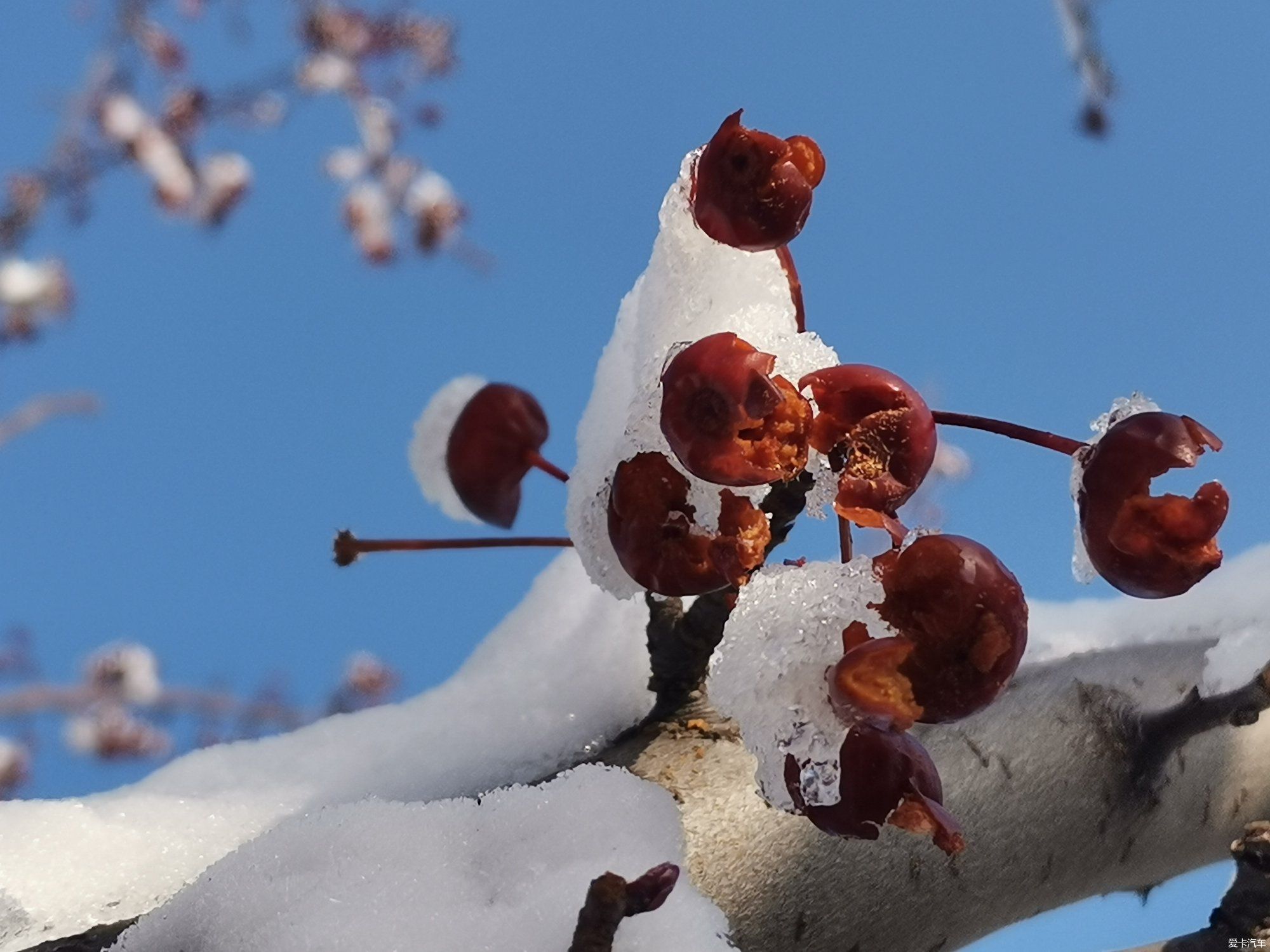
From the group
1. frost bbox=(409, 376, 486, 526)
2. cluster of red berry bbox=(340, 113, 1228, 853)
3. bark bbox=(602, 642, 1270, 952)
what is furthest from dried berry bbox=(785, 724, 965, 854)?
frost bbox=(409, 376, 486, 526)

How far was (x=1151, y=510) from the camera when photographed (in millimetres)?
470

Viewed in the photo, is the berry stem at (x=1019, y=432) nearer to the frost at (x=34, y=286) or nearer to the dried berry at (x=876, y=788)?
the dried berry at (x=876, y=788)

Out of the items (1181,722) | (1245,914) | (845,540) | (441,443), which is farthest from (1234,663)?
(441,443)

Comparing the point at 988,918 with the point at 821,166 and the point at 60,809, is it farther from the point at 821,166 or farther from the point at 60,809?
the point at 60,809

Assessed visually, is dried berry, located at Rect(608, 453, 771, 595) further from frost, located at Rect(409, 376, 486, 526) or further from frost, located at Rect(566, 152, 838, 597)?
frost, located at Rect(409, 376, 486, 526)

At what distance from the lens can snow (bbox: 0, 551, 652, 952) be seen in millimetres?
556

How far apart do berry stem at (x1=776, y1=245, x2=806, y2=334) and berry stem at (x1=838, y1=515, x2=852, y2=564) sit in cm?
14

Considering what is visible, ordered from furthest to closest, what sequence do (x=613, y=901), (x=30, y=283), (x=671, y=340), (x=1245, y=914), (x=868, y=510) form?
(x=30, y=283) → (x=1245, y=914) → (x=671, y=340) → (x=868, y=510) → (x=613, y=901)

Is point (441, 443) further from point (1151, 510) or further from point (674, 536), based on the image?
point (1151, 510)

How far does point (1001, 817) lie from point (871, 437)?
282 millimetres

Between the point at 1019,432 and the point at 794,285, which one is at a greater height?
the point at 794,285

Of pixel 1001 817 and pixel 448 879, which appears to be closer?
pixel 448 879

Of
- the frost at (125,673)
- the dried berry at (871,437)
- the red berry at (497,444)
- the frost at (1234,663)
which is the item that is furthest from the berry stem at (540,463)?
the frost at (125,673)

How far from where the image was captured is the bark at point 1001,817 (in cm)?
53
